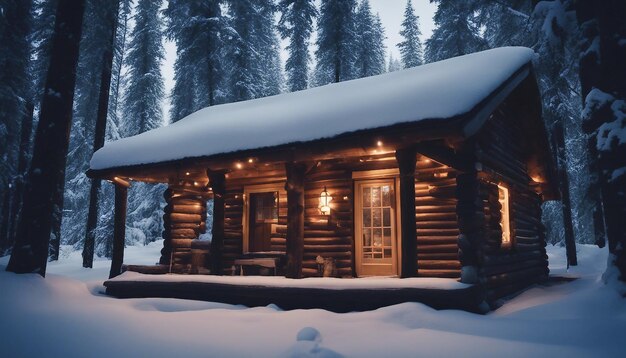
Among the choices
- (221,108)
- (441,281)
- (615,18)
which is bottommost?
(441,281)

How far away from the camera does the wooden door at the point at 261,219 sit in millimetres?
11836

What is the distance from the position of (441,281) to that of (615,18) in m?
5.04

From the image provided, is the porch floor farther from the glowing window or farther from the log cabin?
the glowing window

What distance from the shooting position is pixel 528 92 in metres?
10.3

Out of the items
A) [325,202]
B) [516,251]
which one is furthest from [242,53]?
[516,251]

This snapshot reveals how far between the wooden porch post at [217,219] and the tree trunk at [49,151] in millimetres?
3344

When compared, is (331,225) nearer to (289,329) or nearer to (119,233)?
(289,329)

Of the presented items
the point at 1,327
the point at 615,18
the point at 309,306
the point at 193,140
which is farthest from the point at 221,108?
the point at 615,18

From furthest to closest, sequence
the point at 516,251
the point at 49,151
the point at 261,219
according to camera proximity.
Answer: the point at 261,219, the point at 516,251, the point at 49,151

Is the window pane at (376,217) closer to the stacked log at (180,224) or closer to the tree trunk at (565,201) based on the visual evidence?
the stacked log at (180,224)

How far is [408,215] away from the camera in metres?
7.45

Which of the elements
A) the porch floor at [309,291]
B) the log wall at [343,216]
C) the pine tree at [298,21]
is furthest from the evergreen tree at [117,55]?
the porch floor at [309,291]

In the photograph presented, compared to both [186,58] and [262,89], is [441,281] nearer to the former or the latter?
[186,58]

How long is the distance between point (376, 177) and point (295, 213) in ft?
7.89
